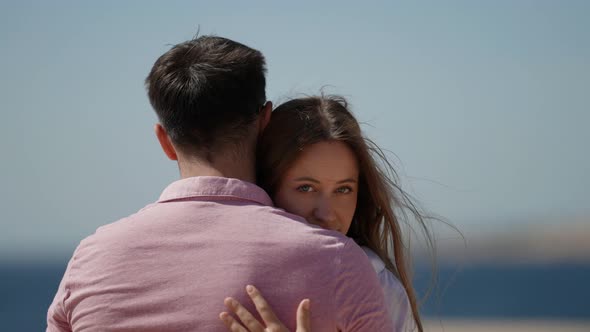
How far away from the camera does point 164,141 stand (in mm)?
3215

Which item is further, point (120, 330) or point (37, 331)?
point (37, 331)

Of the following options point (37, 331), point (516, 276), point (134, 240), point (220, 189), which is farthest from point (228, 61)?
point (516, 276)

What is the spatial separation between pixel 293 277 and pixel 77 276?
0.65 metres

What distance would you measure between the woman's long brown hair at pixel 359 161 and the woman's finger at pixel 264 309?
39.1 inches

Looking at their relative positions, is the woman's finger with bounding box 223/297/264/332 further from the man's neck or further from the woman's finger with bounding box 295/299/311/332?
the man's neck

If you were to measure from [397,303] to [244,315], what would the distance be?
0.95 meters

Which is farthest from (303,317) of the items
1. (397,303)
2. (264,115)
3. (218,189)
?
(397,303)

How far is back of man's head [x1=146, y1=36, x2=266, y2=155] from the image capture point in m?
3.04

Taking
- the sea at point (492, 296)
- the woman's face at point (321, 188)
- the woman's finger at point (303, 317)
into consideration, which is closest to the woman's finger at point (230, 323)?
the woman's finger at point (303, 317)

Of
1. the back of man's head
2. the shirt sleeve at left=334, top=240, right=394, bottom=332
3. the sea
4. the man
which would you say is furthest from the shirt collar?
the sea

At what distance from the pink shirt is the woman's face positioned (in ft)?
2.46

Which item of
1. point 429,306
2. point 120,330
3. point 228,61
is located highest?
point 228,61

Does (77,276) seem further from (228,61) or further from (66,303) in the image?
(228,61)

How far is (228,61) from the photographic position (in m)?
3.12
